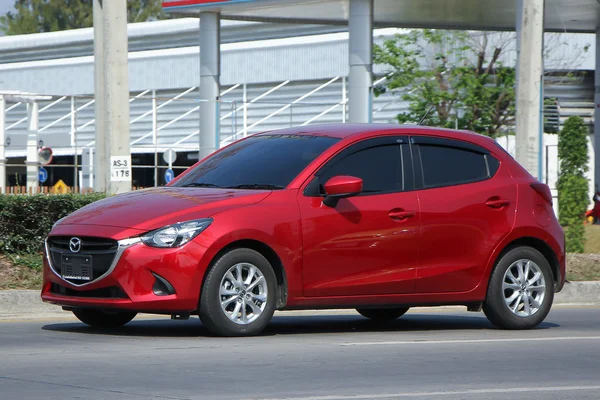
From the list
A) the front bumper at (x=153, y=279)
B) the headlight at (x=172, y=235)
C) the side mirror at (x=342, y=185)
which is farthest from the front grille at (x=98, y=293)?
the side mirror at (x=342, y=185)

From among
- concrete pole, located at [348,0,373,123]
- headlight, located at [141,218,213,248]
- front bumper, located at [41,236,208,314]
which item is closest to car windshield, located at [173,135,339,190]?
headlight, located at [141,218,213,248]

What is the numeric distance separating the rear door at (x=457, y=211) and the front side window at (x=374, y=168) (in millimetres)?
222

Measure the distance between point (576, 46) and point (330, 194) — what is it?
34.4m

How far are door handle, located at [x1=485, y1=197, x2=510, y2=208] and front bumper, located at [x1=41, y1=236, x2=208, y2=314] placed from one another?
2.91 metres

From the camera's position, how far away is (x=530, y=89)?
60.4 ft

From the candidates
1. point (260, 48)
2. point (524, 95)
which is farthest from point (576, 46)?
point (524, 95)

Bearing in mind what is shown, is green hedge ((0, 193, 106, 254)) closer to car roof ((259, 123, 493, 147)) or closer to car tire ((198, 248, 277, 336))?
car roof ((259, 123, 493, 147))

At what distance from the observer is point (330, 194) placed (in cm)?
1027

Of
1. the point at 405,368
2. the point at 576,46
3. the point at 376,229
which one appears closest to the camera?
the point at 405,368

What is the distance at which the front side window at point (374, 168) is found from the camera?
420 inches

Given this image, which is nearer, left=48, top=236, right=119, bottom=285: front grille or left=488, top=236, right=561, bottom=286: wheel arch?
left=48, top=236, right=119, bottom=285: front grille

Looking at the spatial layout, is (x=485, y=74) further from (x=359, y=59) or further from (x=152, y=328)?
(x=152, y=328)

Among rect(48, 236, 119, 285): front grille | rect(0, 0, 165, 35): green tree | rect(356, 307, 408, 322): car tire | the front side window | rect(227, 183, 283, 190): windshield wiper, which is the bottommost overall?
rect(356, 307, 408, 322): car tire

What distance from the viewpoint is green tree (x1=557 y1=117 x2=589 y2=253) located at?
22406 millimetres
